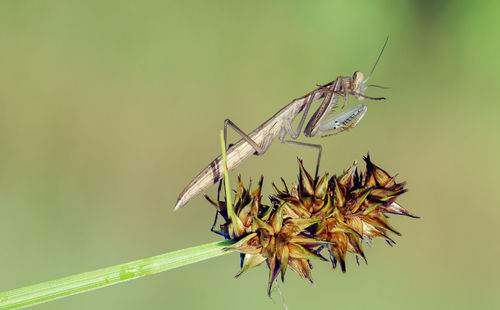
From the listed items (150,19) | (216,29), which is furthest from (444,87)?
(150,19)

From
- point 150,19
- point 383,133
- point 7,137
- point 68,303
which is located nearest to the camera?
point 68,303

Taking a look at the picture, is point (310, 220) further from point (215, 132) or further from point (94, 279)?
point (215, 132)

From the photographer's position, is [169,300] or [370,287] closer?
[169,300]

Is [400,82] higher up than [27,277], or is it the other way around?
[400,82]

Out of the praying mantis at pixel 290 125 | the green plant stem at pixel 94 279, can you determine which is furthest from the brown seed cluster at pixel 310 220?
the praying mantis at pixel 290 125

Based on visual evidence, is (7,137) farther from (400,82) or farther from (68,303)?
(400,82)

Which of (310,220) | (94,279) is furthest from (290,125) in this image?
(94,279)
